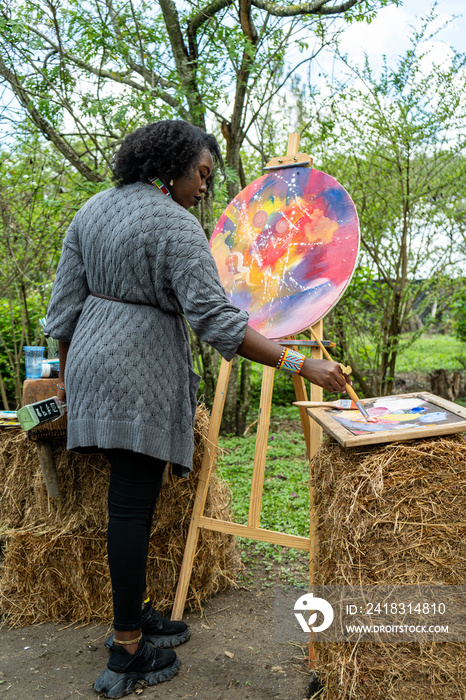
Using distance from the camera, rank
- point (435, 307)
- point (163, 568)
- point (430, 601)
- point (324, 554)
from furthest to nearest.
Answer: point (435, 307) → point (163, 568) → point (324, 554) → point (430, 601)

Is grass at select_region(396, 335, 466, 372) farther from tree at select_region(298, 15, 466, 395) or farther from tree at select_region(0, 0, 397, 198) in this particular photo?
tree at select_region(0, 0, 397, 198)

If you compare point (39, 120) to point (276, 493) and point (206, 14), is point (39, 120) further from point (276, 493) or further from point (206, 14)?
point (276, 493)

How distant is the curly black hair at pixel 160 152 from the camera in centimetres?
167

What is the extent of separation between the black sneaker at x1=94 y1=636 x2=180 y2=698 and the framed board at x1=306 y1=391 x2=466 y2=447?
3.01 ft

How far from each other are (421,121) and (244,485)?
10.0 feet

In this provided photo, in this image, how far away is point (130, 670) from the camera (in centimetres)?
176

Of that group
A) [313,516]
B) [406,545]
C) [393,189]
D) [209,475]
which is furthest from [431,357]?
[406,545]

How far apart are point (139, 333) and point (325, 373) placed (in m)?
0.55

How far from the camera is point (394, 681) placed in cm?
142

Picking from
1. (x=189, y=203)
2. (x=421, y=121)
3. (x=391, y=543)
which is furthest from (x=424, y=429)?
(x=421, y=121)

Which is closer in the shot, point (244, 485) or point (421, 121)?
point (244, 485)

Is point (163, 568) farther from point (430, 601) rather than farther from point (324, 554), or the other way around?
point (430, 601)

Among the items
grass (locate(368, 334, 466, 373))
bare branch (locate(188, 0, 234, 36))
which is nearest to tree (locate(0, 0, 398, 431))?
bare branch (locate(188, 0, 234, 36))

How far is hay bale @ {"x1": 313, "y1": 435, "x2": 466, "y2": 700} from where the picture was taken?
4.61ft
